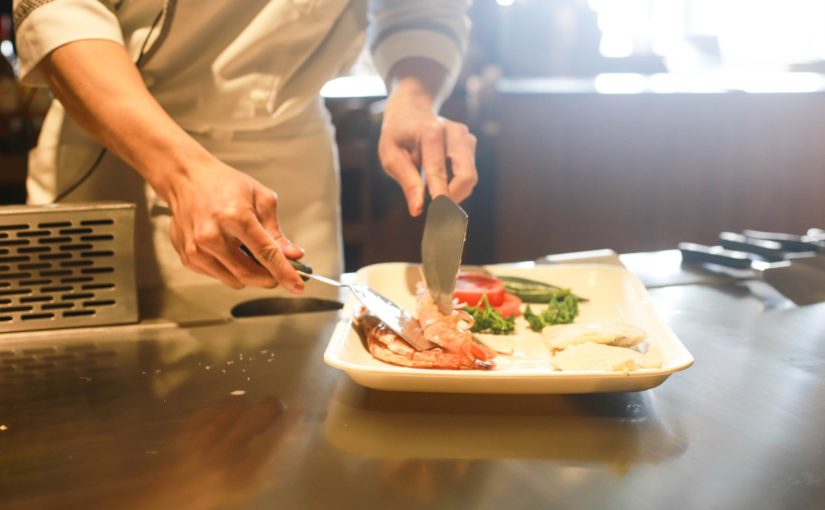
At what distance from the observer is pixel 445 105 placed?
3543mm

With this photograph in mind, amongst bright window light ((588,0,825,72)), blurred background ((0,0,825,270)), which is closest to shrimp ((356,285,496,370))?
blurred background ((0,0,825,270))

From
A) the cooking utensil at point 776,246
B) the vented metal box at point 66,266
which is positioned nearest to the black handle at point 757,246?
the cooking utensil at point 776,246

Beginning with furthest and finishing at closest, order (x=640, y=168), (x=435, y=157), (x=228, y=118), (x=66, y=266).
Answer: (x=640, y=168) < (x=228, y=118) < (x=435, y=157) < (x=66, y=266)

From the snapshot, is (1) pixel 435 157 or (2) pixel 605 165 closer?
(1) pixel 435 157

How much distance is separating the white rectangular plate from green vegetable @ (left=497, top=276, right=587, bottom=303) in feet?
0.08

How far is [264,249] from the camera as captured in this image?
967 millimetres

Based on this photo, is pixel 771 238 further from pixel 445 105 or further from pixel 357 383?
pixel 445 105

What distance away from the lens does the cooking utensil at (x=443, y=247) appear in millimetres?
1058

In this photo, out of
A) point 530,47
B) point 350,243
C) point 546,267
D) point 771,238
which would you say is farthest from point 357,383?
point 530,47

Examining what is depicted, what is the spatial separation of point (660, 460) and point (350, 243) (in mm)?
2913

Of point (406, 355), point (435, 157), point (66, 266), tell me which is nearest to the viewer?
point (406, 355)

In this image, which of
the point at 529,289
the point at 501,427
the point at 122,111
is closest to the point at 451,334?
the point at 501,427

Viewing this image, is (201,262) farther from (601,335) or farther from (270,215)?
(601,335)

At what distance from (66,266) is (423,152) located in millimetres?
548
